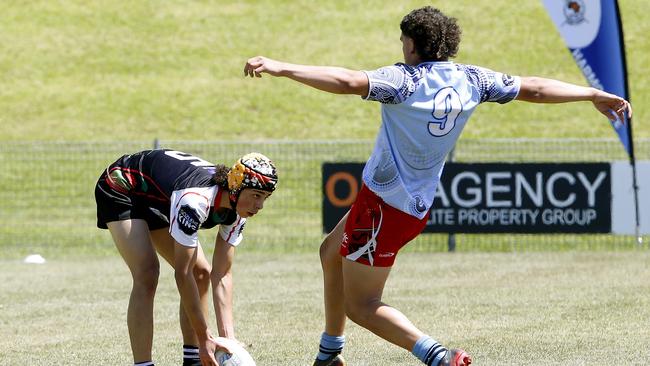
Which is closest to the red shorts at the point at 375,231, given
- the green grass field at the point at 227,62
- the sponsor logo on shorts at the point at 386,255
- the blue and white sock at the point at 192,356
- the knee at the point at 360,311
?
the sponsor logo on shorts at the point at 386,255

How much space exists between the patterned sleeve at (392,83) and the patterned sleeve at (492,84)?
0.35 meters

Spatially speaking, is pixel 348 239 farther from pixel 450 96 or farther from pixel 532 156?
pixel 532 156

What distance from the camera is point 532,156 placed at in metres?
20.0

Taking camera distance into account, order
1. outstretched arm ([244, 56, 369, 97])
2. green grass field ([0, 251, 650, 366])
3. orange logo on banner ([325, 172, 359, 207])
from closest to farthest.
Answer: outstretched arm ([244, 56, 369, 97]), green grass field ([0, 251, 650, 366]), orange logo on banner ([325, 172, 359, 207])

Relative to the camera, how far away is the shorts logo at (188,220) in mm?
6449

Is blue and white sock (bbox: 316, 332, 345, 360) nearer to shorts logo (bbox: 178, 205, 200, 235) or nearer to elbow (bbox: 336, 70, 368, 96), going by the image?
shorts logo (bbox: 178, 205, 200, 235)

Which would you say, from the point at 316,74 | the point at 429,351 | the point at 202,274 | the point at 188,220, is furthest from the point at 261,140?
the point at 316,74

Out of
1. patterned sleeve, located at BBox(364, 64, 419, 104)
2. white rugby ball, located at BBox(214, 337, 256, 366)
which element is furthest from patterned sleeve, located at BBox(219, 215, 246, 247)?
patterned sleeve, located at BBox(364, 64, 419, 104)

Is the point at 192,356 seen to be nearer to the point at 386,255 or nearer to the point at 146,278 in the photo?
the point at 146,278

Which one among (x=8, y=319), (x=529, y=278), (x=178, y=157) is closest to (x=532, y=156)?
(x=529, y=278)

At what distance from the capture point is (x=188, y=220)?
6.48 m

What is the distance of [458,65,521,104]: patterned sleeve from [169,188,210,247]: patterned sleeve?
1.62 m

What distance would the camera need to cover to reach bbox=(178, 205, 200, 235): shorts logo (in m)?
6.45

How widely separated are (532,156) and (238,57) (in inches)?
547
